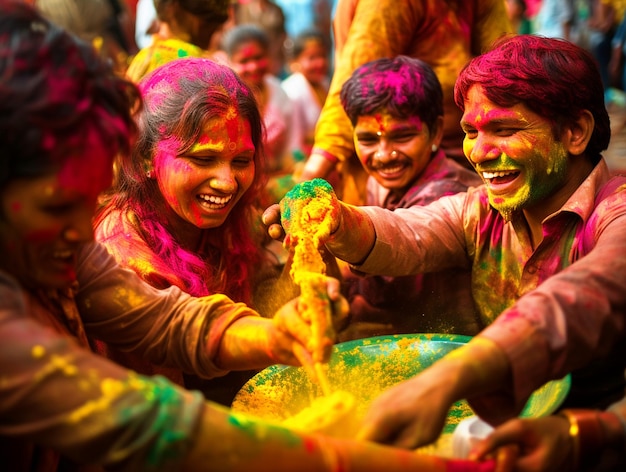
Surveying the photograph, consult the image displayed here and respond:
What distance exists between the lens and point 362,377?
7.98ft

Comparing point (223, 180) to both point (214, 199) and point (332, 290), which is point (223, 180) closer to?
point (214, 199)

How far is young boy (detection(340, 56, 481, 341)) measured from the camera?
3123mm

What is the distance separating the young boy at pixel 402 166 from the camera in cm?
312

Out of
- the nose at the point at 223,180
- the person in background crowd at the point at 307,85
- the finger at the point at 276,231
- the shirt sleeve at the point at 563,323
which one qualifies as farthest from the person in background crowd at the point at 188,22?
the person in background crowd at the point at 307,85

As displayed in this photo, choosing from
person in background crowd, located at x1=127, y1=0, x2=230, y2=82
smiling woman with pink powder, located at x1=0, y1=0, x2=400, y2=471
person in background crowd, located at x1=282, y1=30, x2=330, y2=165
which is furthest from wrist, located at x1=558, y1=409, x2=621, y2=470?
person in background crowd, located at x1=282, y1=30, x2=330, y2=165

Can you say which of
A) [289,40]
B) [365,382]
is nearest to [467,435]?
[365,382]

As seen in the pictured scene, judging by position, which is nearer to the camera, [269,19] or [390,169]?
[390,169]

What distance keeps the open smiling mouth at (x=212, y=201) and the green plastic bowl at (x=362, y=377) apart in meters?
0.69

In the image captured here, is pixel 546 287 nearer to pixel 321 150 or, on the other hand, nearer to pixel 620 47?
pixel 321 150

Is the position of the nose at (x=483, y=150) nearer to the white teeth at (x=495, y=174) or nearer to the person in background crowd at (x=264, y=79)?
the white teeth at (x=495, y=174)

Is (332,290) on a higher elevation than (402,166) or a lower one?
higher

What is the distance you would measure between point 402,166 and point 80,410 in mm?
2155

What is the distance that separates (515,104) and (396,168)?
91 centimetres

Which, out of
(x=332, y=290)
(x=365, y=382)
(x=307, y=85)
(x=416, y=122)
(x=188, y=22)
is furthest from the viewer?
(x=307, y=85)
